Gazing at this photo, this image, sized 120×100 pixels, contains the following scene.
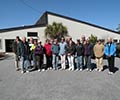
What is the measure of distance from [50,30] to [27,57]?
19548mm

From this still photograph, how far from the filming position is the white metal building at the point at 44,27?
31.5 metres

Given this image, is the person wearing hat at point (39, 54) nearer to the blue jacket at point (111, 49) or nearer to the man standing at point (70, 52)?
the man standing at point (70, 52)

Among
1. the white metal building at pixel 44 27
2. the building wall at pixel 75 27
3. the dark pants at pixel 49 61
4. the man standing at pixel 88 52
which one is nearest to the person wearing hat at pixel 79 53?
the man standing at pixel 88 52

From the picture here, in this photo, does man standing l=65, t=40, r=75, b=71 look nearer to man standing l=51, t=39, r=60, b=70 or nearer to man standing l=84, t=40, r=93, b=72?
man standing l=51, t=39, r=60, b=70

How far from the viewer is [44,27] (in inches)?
1268

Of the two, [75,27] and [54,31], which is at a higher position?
[75,27]

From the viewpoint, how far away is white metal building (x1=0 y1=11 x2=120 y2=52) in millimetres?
31469

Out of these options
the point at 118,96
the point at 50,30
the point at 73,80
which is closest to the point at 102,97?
the point at 118,96

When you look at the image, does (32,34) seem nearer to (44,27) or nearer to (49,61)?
(44,27)

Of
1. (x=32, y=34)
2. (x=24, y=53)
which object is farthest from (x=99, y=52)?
(x=32, y=34)

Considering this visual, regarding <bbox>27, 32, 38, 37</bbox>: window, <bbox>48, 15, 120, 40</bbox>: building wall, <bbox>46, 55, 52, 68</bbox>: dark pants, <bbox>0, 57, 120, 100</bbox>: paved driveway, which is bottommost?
<bbox>0, 57, 120, 100</bbox>: paved driveway

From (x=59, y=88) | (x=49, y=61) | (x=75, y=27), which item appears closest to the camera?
(x=59, y=88)

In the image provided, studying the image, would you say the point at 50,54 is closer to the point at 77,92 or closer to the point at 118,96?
the point at 77,92

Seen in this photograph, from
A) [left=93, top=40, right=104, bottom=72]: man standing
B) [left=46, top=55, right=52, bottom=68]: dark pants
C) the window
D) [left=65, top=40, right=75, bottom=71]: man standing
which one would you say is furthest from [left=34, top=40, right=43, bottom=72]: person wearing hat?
the window
